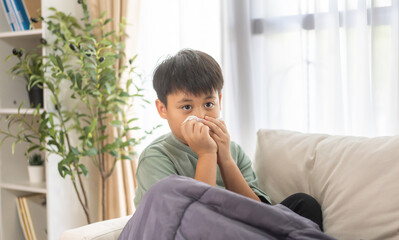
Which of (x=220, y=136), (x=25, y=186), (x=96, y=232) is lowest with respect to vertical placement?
(x=25, y=186)

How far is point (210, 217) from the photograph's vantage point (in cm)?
96

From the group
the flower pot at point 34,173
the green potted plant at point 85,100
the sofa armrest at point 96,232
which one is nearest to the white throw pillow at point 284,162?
the sofa armrest at point 96,232

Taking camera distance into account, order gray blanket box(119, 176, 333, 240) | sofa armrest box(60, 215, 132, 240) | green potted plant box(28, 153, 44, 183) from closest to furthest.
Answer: gray blanket box(119, 176, 333, 240)
sofa armrest box(60, 215, 132, 240)
green potted plant box(28, 153, 44, 183)

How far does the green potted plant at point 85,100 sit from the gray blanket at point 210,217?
1.19 m

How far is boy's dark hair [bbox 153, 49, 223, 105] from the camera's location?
1.43m

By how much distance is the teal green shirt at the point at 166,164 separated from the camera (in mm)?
1396

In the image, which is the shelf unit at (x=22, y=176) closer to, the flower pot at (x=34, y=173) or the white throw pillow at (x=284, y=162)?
the flower pot at (x=34, y=173)

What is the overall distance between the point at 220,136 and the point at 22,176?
A: 5.11ft

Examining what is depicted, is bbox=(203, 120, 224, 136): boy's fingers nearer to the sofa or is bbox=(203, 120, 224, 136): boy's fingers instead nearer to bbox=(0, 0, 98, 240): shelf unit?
the sofa

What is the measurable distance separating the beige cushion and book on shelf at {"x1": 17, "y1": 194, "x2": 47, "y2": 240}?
4.58 feet

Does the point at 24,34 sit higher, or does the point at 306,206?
the point at 24,34

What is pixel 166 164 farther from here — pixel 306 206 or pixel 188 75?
pixel 306 206

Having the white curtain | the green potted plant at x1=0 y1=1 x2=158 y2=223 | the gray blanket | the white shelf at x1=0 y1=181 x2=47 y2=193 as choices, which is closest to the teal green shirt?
the gray blanket

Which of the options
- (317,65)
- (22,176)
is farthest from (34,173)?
(317,65)
